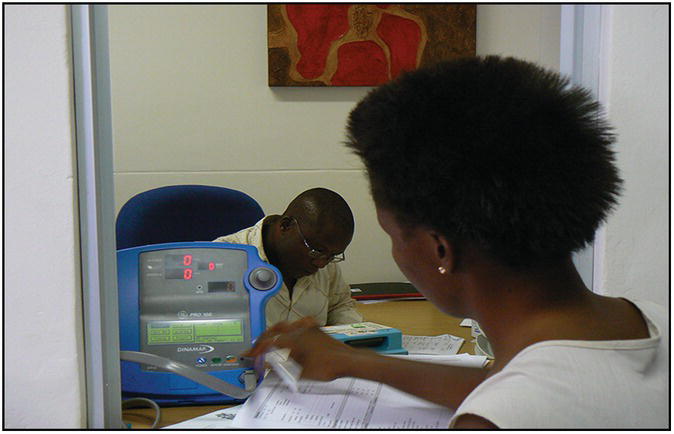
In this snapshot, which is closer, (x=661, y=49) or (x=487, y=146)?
(x=487, y=146)

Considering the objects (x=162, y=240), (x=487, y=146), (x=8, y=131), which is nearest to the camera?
(x=487, y=146)

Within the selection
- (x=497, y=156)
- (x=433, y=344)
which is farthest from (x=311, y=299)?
(x=497, y=156)

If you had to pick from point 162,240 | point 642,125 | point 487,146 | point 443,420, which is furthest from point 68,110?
point 162,240

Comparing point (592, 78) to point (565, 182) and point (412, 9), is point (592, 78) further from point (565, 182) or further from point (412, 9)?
point (412, 9)

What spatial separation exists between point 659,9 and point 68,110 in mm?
858

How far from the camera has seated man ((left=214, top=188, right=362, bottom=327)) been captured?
186cm

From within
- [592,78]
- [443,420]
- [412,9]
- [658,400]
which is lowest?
[443,420]

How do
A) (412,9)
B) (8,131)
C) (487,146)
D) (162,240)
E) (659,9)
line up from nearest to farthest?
(487,146), (8,131), (659,9), (162,240), (412,9)

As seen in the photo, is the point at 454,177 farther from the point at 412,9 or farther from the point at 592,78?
the point at 412,9

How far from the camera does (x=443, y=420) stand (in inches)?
36.5

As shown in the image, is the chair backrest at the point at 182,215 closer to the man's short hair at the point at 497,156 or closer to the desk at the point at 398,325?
the desk at the point at 398,325

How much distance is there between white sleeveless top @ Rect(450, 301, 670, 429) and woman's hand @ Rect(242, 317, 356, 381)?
Result: 448 mm

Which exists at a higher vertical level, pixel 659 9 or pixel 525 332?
pixel 659 9

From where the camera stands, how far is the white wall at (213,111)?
2.82 meters
